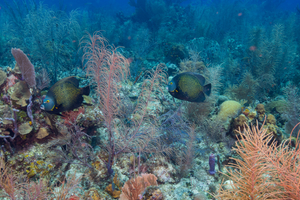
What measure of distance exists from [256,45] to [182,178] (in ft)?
28.3

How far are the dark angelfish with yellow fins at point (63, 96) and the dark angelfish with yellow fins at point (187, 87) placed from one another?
160 centimetres

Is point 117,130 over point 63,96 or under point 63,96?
under

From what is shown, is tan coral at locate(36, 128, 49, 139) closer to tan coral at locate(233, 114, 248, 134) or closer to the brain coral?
tan coral at locate(233, 114, 248, 134)

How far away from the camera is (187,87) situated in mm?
2918

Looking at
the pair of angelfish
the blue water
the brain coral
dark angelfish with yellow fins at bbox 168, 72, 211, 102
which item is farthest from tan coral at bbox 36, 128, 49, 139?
the brain coral

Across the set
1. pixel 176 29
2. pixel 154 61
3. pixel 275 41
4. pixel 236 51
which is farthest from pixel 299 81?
pixel 176 29

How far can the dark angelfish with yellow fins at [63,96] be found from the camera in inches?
91.8

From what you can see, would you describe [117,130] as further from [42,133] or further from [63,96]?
[42,133]

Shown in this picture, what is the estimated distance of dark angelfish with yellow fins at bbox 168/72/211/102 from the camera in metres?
2.89

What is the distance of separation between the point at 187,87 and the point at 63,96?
7.20ft

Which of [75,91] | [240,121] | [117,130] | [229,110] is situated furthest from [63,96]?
[229,110]

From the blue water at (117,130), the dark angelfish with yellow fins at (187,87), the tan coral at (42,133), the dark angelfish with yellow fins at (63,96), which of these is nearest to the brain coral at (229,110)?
the blue water at (117,130)

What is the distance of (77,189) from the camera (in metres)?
2.48

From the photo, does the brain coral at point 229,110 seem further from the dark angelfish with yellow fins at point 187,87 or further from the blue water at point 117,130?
the dark angelfish with yellow fins at point 187,87
